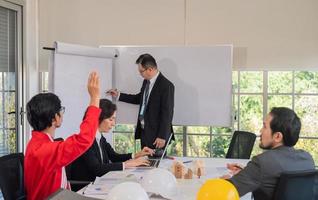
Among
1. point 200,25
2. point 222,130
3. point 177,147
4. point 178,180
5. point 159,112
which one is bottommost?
point 177,147

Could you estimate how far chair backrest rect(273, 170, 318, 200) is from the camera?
1.77m

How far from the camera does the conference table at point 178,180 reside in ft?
6.70

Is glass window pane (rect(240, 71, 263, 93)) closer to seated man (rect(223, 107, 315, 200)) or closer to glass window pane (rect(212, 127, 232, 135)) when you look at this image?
glass window pane (rect(212, 127, 232, 135))

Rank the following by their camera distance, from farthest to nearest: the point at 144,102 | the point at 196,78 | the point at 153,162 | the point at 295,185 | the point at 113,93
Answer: the point at 113,93 → the point at 196,78 → the point at 144,102 → the point at 153,162 → the point at 295,185

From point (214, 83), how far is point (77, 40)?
1.73m

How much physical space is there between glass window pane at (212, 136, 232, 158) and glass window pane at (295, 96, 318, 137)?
0.83 meters

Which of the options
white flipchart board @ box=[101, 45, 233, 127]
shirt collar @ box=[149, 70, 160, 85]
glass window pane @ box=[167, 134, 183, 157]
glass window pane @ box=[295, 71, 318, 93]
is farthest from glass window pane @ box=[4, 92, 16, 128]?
glass window pane @ box=[295, 71, 318, 93]

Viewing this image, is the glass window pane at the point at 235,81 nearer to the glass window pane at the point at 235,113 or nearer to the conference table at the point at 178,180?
the glass window pane at the point at 235,113

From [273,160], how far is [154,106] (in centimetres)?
212

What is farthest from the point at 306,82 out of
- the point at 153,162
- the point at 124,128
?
the point at 153,162

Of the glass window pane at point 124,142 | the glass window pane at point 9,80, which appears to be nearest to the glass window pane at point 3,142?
the glass window pane at point 9,80

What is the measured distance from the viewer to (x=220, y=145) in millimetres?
4441

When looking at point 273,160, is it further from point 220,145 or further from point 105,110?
point 220,145

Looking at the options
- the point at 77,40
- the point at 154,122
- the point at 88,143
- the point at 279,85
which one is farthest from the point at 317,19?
the point at 88,143
